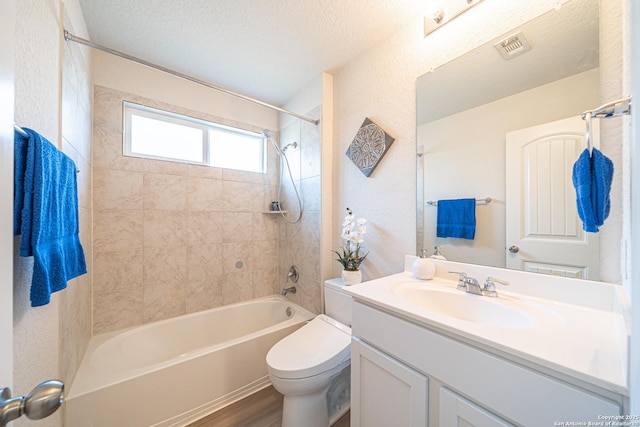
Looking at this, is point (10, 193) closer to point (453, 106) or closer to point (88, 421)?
point (88, 421)

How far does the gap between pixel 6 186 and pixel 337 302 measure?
1519 mm

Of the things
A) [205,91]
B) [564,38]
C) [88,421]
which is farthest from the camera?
[205,91]

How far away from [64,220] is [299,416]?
1.39 m

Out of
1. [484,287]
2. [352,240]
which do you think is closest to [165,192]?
Result: [352,240]

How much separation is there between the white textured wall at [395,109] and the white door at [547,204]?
46cm

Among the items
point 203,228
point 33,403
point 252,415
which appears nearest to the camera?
point 33,403

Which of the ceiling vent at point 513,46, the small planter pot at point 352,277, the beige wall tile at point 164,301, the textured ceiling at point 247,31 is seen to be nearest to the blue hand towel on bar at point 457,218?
the small planter pot at point 352,277

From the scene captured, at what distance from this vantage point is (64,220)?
2.84ft

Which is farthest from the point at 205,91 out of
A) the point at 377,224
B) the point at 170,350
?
the point at 170,350

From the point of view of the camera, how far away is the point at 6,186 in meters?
0.39

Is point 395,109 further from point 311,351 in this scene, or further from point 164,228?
point 164,228

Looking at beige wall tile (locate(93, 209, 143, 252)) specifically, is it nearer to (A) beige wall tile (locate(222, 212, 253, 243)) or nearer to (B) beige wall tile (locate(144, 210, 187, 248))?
(B) beige wall tile (locate(144, 210, 187, 248))

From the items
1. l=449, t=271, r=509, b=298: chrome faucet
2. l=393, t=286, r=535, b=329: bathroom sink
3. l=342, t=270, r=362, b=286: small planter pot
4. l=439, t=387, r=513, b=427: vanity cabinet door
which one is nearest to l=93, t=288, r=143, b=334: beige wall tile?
l=342, t=270, r=362, b=286: small planter pot

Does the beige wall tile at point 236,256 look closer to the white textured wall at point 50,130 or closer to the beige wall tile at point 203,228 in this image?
the beige wall tile at point 203,228
